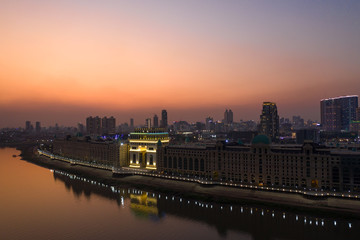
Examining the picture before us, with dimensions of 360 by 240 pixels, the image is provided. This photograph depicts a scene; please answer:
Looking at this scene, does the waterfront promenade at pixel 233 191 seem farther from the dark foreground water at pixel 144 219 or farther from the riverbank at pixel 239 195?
the dark foreground water at pixel 144 219

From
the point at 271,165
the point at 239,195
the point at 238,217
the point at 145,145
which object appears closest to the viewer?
the point at 238,217

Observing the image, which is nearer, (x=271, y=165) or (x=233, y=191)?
(x=233, y=191)

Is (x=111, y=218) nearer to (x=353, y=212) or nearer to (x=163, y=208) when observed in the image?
(x=163, y=208)

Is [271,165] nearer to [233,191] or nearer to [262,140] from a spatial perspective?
[262,140]

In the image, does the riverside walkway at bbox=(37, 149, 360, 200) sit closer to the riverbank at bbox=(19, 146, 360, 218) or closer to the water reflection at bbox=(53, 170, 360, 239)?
the riverbank at bbox=(19, 146, 360, 218)

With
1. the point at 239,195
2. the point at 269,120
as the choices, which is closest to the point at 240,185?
the point at 239,195

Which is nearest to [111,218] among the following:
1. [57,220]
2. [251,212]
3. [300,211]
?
[57,220]
